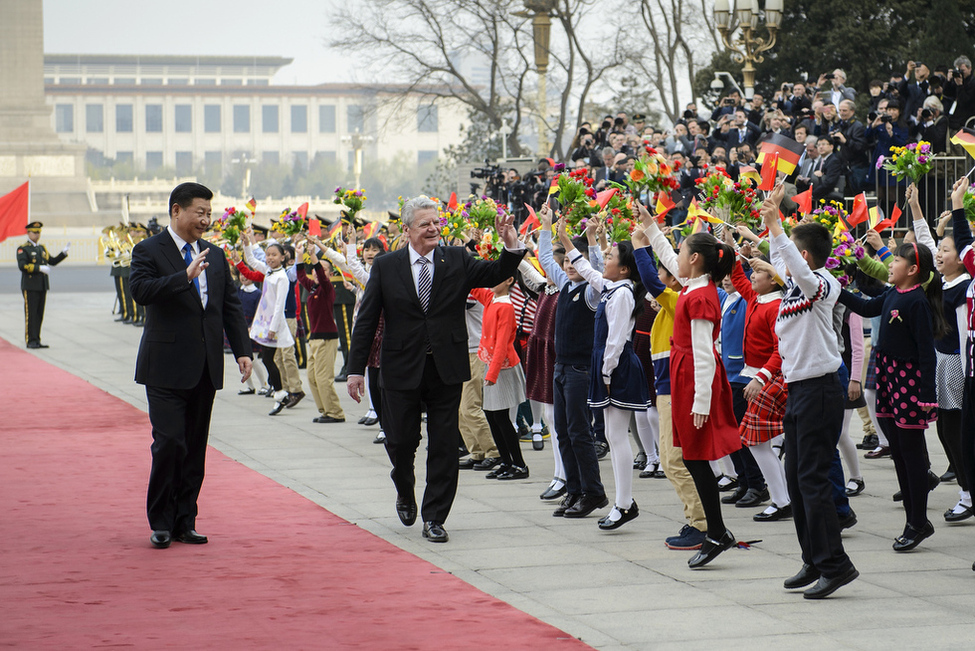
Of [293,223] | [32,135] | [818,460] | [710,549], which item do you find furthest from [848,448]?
[32,135]

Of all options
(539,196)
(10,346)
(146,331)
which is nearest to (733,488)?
(146,331)

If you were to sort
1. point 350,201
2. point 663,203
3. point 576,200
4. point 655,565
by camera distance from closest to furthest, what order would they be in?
point 655,565
point 663,203
point 576,200
point 350,201

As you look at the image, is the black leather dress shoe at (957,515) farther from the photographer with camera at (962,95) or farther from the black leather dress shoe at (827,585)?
the photographer with camera at (962,95)

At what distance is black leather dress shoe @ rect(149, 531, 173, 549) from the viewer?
23.8ft

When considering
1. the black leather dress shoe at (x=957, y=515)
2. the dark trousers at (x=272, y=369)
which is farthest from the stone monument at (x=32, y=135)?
the black leather dress shoe at (x=957, y=515)

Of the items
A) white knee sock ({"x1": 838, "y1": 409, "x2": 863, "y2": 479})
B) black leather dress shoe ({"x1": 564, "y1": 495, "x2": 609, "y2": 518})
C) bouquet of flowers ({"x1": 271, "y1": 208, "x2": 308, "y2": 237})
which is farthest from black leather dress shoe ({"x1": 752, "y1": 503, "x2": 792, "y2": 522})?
bouquet of flowers ({"x1": 271, "y1": 208, "x2": 308, "y2": 237})

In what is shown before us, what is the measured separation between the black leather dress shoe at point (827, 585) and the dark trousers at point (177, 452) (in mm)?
3593

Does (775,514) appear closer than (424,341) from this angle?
No

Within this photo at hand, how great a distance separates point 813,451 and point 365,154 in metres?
131

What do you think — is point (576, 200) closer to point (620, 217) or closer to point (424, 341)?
point (620, 217)

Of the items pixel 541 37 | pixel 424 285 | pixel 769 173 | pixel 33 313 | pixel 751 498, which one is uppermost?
pixel 541 37

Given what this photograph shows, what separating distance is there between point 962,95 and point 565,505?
34.6 ft

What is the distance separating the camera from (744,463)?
28.4 ft

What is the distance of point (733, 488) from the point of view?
9.20 metres
